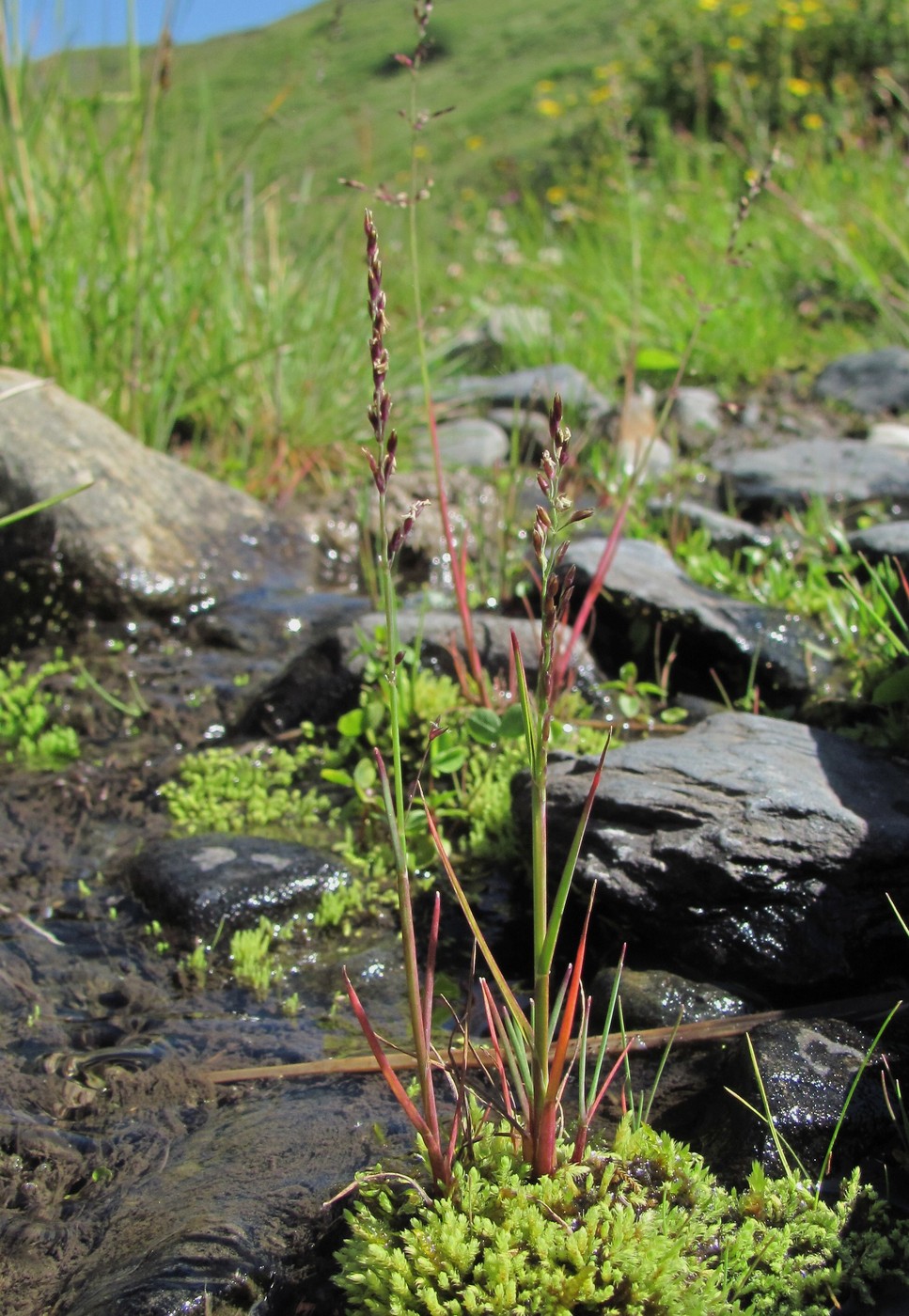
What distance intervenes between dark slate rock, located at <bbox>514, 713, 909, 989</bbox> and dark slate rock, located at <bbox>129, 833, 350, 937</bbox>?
687mm

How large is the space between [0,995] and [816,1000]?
181 centimetres

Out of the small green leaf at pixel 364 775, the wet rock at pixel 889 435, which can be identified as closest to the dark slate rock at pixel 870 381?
the wet rock at pixel 889 435

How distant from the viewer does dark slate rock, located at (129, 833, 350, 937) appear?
2.78 meters

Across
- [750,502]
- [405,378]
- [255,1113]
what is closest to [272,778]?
[255,1113]

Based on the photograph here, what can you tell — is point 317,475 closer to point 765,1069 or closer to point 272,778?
point 272,778

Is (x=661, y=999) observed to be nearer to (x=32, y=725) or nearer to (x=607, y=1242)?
(x=607, y=1242)

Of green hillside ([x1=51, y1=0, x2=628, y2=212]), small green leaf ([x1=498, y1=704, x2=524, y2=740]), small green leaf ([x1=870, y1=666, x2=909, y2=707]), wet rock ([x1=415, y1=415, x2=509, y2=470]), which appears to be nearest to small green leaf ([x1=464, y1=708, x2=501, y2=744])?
small green leaf ([x1=498, y1=704, x2=524, y2=740])

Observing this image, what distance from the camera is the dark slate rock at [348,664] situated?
144 inches

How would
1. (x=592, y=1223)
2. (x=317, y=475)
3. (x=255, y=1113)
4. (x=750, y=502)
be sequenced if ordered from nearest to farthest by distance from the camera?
(x=592, y=1223), (x=255, y=1113), (x=750, y=502), (x=317, y=475)

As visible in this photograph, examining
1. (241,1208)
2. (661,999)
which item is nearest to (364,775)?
(661,999)

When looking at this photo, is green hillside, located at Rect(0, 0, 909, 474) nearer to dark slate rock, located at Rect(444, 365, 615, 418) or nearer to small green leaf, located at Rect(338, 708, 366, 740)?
dark slate rock, located at Rect(444, 365, 615, 418)

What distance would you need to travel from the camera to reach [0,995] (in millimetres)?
2453

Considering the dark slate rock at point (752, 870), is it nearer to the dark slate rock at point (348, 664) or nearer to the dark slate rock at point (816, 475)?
the dark slate rock at point (348, 664)

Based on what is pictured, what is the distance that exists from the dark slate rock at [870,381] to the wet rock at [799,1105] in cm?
481
